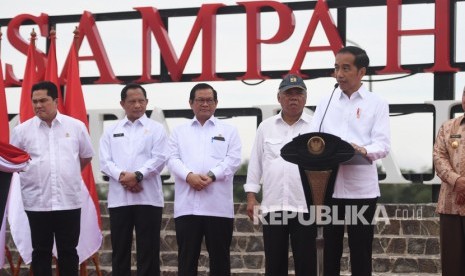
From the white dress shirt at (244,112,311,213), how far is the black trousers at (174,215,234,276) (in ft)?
1.89

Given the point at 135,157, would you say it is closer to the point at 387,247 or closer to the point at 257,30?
the point at 387,247

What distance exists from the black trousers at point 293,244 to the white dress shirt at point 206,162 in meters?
0.80

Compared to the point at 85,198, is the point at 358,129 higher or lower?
higher

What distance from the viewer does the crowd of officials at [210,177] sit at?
16.5 feet

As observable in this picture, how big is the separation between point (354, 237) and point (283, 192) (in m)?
0.70

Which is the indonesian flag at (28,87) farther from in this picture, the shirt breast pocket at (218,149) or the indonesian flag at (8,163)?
the shirt breast pocket at (218,149)

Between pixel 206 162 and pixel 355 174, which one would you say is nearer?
pixel 355 174

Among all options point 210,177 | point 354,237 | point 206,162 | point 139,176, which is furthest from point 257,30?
point 354,237

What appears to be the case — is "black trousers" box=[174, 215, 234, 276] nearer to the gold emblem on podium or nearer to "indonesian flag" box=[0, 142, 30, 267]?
"indonesian flag" box=[0, 142, 30, 267]

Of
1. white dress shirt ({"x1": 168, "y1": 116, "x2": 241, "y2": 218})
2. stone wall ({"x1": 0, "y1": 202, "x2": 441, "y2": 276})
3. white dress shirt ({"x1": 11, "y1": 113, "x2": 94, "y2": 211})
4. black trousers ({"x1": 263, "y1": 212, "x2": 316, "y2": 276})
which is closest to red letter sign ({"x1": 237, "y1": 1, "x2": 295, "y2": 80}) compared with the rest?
stone wall ({"x1": 0, "y1": 202, "x2": 441, "y2": 276})

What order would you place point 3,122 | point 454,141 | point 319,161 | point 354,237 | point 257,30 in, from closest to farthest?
point 319,161
point 354,237
point 454,141
point 3,122
point 257,30

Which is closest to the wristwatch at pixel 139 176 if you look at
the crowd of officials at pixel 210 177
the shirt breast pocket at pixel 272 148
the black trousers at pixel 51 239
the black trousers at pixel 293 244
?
the crowd of officials at pixel 210 177

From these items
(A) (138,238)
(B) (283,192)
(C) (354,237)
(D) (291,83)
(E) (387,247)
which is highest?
(D) (291,83)

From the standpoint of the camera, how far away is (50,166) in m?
6.33
